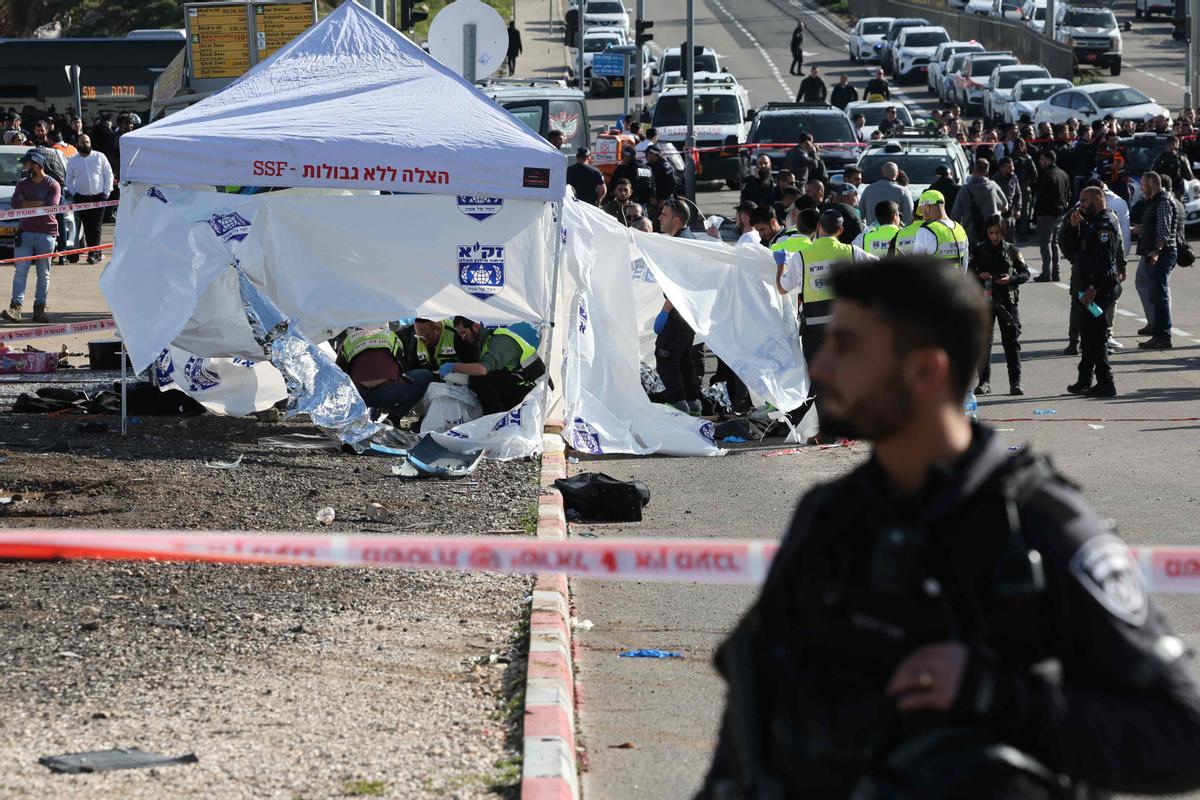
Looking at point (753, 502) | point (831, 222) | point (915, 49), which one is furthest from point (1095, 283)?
point (915, 49)

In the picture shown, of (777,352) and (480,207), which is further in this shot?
(777,352)

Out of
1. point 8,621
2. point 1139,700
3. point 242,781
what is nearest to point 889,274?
point 1139,700

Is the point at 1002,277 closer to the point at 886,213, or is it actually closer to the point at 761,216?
the point at 886,213

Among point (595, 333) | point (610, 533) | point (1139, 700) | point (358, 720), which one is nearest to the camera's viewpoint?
point (1139, 700)

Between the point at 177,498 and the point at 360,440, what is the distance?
2.20 metres

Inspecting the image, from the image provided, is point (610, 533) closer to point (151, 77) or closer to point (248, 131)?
point (248, 131)

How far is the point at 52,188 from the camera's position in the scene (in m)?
19.8

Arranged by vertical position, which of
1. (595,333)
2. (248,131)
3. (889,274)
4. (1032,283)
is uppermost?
(889,274)

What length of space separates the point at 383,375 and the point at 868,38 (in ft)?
174

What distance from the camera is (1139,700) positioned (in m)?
2.27

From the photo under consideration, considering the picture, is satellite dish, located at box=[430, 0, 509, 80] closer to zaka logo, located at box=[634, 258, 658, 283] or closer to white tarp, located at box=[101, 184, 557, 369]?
zaka logo, located at box=[634, 258, 658, 283]

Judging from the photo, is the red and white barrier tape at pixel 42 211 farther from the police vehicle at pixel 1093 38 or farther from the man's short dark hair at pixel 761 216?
the police vehicle at pixel 1093 38

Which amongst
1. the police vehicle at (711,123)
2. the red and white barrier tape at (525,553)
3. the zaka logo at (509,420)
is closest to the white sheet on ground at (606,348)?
the zaka logo at (509,420)

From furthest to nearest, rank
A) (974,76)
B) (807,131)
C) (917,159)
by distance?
(974,76) < (807,131) < (917,159)
